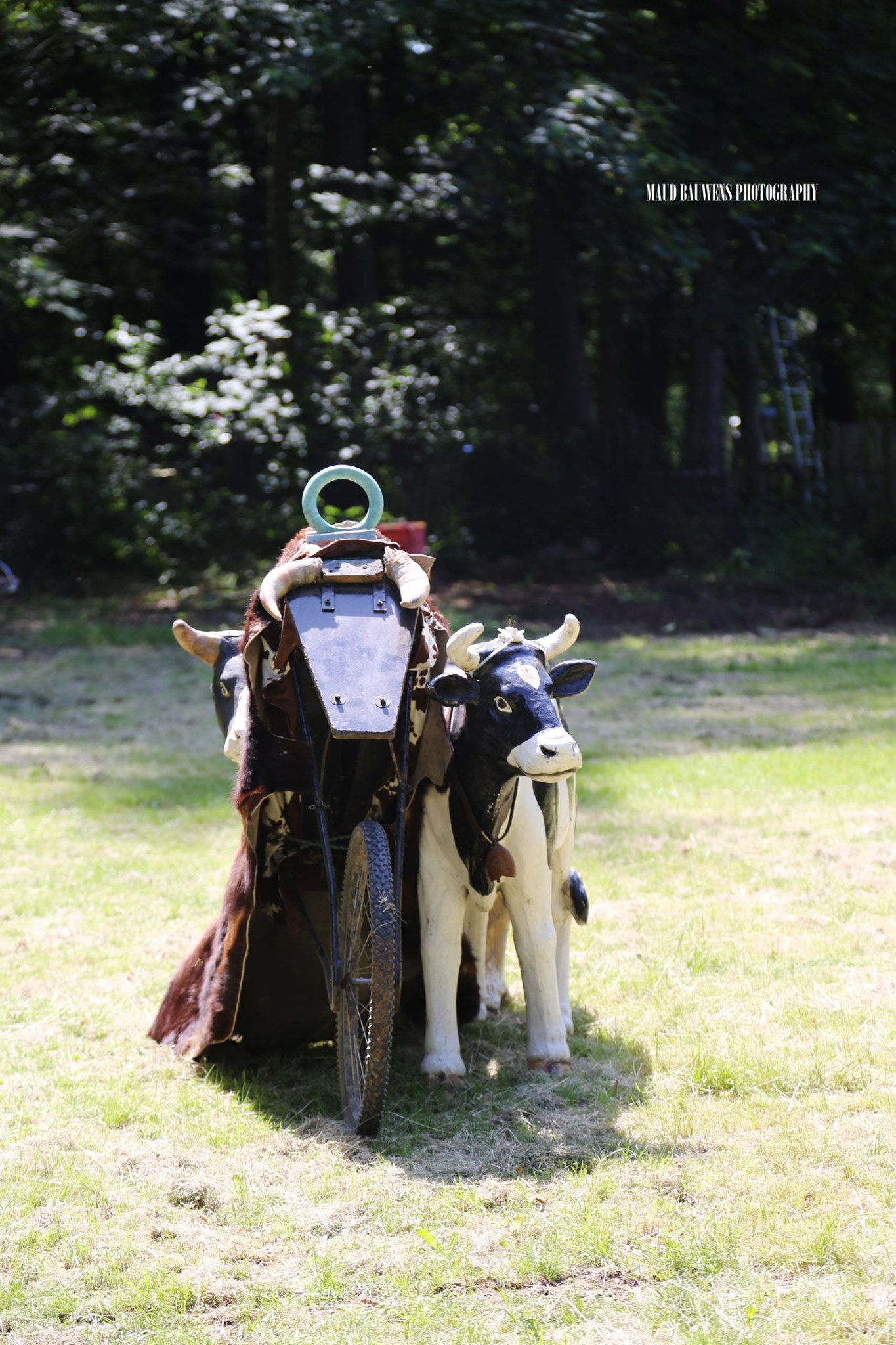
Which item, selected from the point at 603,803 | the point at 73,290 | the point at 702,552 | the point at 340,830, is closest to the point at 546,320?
the point at 702,552

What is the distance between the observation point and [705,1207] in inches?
137

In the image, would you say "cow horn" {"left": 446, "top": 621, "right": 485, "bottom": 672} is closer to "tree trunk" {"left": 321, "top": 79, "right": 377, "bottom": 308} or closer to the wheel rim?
the wheel rim

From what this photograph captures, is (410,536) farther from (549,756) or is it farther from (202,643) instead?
(549,756)

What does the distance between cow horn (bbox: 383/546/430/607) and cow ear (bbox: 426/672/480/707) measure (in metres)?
0.23

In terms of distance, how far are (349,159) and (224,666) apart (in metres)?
14.7

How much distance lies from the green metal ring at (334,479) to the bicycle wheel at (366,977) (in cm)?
98

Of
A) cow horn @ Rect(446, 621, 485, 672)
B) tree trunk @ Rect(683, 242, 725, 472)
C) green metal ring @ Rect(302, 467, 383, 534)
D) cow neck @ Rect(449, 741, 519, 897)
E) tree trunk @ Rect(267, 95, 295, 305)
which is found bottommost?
cow neck @ Rect(449, 741, 519, 897)

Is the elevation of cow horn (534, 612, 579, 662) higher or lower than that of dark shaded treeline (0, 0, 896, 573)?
lower

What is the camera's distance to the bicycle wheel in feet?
A: 12.5

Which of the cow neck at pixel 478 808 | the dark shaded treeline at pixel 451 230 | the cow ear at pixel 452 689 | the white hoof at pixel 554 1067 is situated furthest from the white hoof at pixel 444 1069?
the dark shaded treeline at pixel 451 230

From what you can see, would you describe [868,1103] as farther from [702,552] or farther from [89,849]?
[702,552]

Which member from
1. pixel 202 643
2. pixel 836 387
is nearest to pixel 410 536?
pixel 202 643

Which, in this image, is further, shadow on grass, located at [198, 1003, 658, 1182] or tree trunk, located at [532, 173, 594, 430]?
tree trunk, located at [532, 173, 594, 430]

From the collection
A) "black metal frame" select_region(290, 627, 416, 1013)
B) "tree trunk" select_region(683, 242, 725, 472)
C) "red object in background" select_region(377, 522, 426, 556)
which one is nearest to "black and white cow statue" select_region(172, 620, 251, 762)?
"black metal frame" select_region(290, 627, 416, 1013)
